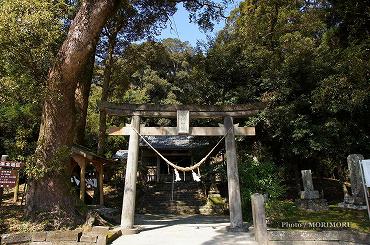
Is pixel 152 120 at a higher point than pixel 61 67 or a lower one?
higher

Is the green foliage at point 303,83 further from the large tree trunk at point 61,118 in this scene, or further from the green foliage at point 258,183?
the large tree trunk at point 61,118

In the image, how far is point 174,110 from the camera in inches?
409

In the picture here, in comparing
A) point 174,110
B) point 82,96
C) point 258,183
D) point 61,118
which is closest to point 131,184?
point 174,110

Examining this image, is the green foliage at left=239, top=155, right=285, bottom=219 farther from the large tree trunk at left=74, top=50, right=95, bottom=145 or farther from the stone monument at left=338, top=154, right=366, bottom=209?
the large tree trunk at left=74, top=50, right=95, bottom=145

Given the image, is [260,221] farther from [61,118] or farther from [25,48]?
[25,48]

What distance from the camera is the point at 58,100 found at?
28.8 ft

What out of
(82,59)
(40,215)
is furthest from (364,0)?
(40,215)

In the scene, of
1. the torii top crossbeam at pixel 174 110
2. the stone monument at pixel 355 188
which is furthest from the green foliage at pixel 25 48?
the stone monument at pixel 355 188

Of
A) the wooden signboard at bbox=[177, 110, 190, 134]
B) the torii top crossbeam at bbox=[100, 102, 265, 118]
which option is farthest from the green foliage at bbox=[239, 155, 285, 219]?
the wooden signboard at bbox=[177, 110, 190, 134]

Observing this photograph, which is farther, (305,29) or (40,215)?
(305,29)

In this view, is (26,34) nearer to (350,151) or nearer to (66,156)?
(66,156)

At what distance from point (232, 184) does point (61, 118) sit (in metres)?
5.42

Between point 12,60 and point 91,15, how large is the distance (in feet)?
8.16

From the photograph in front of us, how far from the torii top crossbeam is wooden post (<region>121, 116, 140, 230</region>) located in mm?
323
